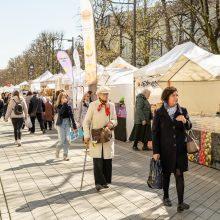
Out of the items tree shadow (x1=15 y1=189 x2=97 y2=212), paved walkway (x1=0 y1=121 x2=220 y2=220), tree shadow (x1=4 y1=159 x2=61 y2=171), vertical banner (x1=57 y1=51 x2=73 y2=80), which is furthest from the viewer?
vertical banner (x1=57 y1=51 x2=73 y2=80)

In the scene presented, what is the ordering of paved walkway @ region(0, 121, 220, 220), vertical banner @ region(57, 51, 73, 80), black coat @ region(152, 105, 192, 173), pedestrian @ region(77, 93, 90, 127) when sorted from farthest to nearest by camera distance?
vertical banner @ region(57, 51, 73, 80)
pedestrian @ region(77, 93, 90, 127)
paved walkway @ region(0, 121, 220, 220)
black coat @ region(152, 105, 192, 173)

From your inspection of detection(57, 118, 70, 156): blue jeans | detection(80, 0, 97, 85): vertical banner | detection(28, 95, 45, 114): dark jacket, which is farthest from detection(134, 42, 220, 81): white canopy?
detection(28, 95, 45, 114): dark jacket

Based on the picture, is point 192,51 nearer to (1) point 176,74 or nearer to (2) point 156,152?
(1) point 176,74

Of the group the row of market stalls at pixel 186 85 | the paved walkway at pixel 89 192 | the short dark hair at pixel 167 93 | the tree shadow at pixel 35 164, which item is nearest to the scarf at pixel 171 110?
the short dark hair at pixel 167 93

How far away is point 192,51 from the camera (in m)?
11.0

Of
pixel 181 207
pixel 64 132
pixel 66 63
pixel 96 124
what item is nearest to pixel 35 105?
pixel 66 63

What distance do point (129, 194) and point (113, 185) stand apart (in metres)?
0.65

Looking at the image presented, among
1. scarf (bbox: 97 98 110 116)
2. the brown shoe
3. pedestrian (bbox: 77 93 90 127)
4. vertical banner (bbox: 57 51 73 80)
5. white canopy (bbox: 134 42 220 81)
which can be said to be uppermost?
vertical banner (bbox: 57 51 73 80)

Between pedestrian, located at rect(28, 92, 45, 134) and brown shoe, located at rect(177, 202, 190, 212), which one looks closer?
brown shoe, located at rect(177, 202, 190, 212)

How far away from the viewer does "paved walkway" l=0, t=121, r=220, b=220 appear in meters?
5.65

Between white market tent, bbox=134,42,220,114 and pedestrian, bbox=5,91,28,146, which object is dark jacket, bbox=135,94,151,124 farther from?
pedestrian, bbox=5,91,28,146

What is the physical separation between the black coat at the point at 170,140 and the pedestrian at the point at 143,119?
522 centimetres

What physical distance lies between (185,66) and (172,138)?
5481mm

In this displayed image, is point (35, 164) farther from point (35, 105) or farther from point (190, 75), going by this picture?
point (35, 105)
